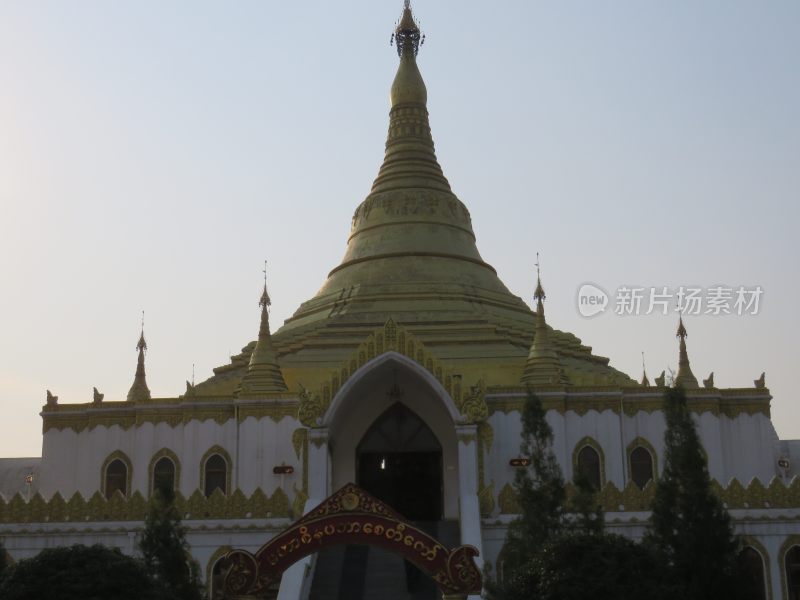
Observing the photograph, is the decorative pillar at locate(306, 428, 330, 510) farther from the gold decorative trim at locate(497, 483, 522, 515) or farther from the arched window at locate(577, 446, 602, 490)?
the arched window at locate(577, 446, 602, 490)

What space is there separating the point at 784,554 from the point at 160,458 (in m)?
16.9

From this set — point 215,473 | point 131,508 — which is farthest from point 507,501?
point 215,473

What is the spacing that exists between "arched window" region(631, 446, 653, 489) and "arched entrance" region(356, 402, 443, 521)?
5433mm

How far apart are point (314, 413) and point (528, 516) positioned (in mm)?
9194

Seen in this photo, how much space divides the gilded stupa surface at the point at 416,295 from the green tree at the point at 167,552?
12.0m

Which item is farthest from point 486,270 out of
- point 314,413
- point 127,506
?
point 127,506

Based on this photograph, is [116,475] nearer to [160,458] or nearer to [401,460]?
[160,458]

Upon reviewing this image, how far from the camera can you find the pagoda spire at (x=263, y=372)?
118ft

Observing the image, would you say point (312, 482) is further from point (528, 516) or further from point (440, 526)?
point (528, 516)

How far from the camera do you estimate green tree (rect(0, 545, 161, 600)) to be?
62.7 ft

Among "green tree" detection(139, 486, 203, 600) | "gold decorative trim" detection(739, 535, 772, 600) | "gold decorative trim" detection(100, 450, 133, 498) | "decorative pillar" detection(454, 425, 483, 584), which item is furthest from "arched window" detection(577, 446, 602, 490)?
"green tree" detection(139, 486, 203, 600)

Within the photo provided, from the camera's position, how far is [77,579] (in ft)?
63.3

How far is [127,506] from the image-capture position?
98.8 feet

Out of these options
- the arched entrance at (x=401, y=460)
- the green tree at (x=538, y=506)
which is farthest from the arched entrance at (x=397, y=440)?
the green tree at (x=538, y=506)
